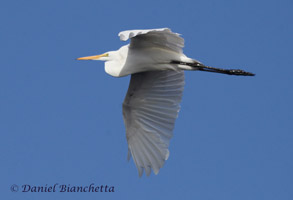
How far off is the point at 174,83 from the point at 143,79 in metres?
0.44

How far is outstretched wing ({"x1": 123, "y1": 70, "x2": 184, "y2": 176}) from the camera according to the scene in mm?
7730

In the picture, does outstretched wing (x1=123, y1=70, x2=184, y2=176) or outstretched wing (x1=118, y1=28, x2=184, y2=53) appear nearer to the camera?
outstretched wing (x1=118, y1=28, x2=184, y2=53)

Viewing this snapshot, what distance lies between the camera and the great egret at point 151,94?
705cm

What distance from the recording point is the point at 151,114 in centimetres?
803

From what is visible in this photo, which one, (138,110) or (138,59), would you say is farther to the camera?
(138,110)

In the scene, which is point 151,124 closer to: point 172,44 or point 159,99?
point 159,99

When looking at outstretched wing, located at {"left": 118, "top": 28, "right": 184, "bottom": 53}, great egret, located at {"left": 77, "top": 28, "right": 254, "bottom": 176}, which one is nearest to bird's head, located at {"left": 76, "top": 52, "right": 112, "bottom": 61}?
great egret, located at {"left": 77, "top": 28, "right": 254, "bottom": 176}

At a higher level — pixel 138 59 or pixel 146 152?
pixel 138 59

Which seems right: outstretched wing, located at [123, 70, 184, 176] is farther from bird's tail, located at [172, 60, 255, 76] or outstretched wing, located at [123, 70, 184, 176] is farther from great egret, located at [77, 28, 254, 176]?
bird's tail, located at [172, 60, 255, 76]

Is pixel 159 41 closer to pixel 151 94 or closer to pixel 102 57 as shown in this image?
pixel 102 57

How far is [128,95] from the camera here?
797cm

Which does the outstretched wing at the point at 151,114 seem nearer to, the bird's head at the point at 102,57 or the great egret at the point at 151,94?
the great egret at the point at 151,94

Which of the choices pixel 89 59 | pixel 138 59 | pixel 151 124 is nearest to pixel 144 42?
pixel 138 59

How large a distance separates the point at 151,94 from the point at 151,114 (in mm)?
295
